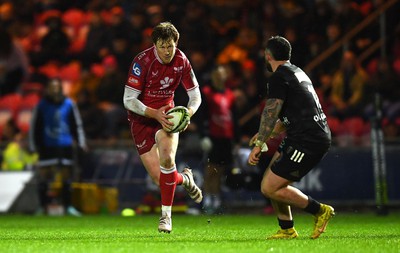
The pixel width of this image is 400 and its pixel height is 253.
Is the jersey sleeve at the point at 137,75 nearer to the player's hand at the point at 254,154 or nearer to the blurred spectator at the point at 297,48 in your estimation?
the player's hand at the point at 254,154

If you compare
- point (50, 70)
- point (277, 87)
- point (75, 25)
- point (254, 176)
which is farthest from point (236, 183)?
point (75, 25)

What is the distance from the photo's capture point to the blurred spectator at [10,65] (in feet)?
71.9

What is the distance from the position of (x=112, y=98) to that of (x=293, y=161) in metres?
11.3

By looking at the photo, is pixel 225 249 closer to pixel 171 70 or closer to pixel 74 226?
pixel 171 70

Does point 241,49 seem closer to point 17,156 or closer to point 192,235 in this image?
point 17,156

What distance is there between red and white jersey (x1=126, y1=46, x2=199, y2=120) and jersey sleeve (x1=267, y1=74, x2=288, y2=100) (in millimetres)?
1714

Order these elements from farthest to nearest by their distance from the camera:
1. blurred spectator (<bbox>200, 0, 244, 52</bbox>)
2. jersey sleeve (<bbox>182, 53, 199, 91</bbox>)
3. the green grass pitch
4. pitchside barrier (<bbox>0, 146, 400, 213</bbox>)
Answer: blurred spectator (<bbox>200, 0, 244, 52</bbox>), pitchside barrier (<bbox>0, 146, 400, 213</bbox>), jersey sleeve (<bbox>182, 53, 199, 91</bbox>), the green grass pitch

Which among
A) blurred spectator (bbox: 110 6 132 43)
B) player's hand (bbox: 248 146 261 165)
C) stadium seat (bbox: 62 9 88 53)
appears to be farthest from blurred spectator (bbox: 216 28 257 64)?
player's hand (bbox: 248 146 261 165)

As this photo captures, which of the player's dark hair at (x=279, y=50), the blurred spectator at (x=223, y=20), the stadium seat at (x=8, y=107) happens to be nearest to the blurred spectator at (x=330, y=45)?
the blurred spectator at (x=223, y=20)

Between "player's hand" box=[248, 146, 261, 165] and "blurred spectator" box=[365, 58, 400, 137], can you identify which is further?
"blurred spectator" box=[365, 58, 400, 137]

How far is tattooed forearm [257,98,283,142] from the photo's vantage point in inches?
384

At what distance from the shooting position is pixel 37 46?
24.2m

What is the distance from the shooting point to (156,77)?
36.8 feet

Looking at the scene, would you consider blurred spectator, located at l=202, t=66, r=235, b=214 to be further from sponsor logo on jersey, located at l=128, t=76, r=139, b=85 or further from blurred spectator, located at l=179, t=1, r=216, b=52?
sponsor logo on jersey, located at l=128, t=76, r=139, b=85
